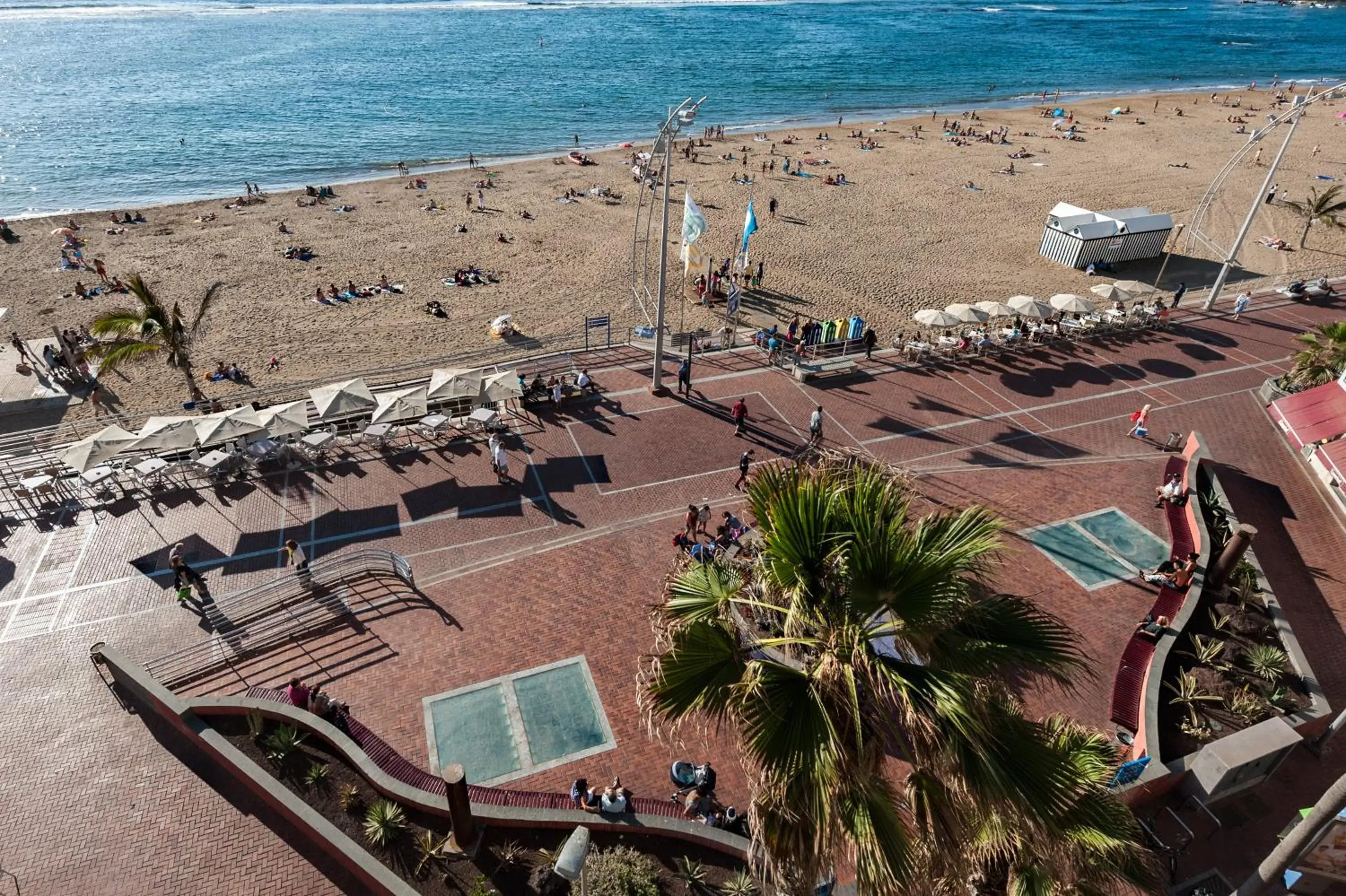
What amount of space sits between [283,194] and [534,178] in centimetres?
1669

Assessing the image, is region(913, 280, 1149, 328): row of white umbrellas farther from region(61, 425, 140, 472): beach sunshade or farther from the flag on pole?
region(61, 425, 140, 472): beach sunshade

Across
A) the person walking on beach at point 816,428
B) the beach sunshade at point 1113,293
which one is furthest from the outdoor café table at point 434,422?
the beach sunshade at point 1113,293

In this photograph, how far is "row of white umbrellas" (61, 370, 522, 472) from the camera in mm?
17656

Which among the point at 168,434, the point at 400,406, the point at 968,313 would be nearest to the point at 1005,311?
the point at 968,313

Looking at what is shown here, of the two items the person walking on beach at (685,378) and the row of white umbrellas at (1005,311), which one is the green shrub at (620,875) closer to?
the person walking on beach at (685,378)

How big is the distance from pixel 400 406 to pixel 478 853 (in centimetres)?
1271

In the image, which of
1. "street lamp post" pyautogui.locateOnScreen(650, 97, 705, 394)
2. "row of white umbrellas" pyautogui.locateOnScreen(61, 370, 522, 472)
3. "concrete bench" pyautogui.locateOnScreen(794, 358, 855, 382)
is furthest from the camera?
"concrete bench" pyautogui.locateOnScreen(794, 358, 855, 382)

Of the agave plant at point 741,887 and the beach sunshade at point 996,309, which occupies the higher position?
the beach sunshade at point 996,309

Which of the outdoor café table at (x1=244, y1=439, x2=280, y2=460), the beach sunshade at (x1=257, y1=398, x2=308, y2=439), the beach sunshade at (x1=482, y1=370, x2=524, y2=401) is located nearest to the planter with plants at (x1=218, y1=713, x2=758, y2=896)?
the beach sunshade at (x1=257, y1=398, x2=308, y2=439)

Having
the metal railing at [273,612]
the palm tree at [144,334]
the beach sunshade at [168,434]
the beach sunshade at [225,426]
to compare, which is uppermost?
the palm tree at [144,334]

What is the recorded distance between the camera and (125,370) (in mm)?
27062

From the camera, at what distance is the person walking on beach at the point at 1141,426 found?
20.8 metres

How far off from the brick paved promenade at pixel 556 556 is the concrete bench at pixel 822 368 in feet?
1.29

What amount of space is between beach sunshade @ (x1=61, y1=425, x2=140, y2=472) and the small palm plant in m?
32.9
